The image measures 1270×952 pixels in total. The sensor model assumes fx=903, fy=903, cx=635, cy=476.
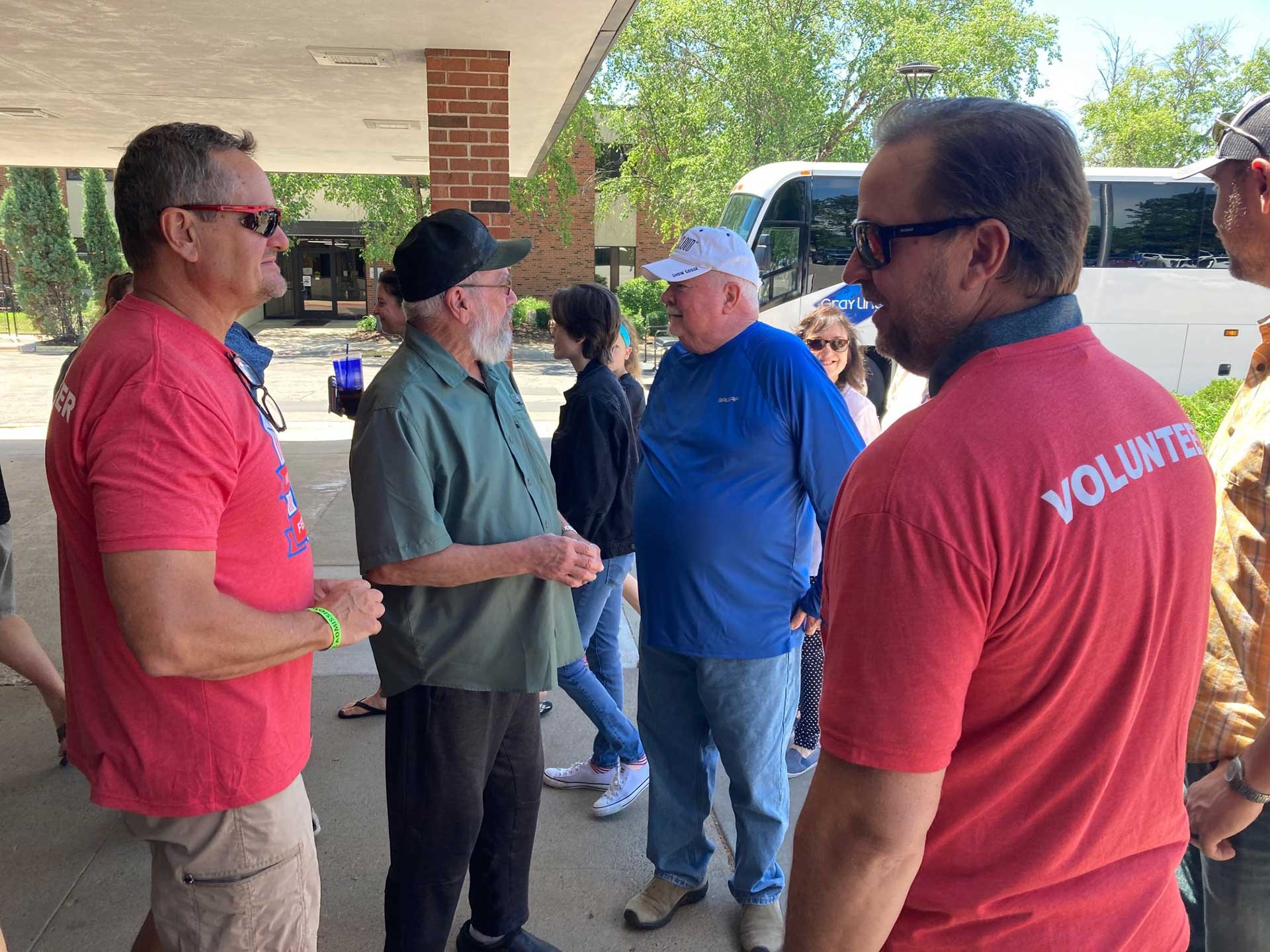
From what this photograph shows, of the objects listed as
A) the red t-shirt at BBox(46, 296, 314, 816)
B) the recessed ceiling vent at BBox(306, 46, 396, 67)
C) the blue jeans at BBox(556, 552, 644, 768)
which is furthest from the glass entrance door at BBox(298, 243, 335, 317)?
the red t-shirt at BBox(46, 296, 314, 816)

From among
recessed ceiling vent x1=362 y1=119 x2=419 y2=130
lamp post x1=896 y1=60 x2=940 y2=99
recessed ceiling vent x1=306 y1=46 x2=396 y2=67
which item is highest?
lamp post x1=896 y1=60 x2=940 y2=99

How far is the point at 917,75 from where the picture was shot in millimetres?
16797

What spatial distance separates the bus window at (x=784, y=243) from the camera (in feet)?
42.3

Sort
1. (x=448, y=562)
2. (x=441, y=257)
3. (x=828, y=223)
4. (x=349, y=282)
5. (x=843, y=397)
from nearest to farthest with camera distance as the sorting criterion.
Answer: (x=448, y=562) < (x=441, y=257) < (x=843, y=397) < (x=828, y=223) < (x=349, y=282)

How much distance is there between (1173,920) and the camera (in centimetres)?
124

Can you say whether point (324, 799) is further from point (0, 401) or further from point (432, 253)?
point (0, 401)

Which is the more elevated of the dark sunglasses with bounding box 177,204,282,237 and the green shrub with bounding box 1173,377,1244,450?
the dark sunglasses with bounding box 177,204,282,237

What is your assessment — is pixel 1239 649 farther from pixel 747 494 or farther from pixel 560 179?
pixel 560 179

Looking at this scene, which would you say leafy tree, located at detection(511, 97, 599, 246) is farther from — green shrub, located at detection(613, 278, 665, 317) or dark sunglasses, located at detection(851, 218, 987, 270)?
dark sunglasses, located at detection(851, 218, 987, 270)

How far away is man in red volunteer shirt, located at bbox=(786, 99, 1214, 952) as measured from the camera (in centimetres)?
102

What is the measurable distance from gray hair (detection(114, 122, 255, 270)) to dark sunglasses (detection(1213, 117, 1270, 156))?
1.92 m

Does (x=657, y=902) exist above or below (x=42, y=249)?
below

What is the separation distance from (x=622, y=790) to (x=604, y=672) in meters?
0.49

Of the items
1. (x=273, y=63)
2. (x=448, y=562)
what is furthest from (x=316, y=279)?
(x=448, y=562)
